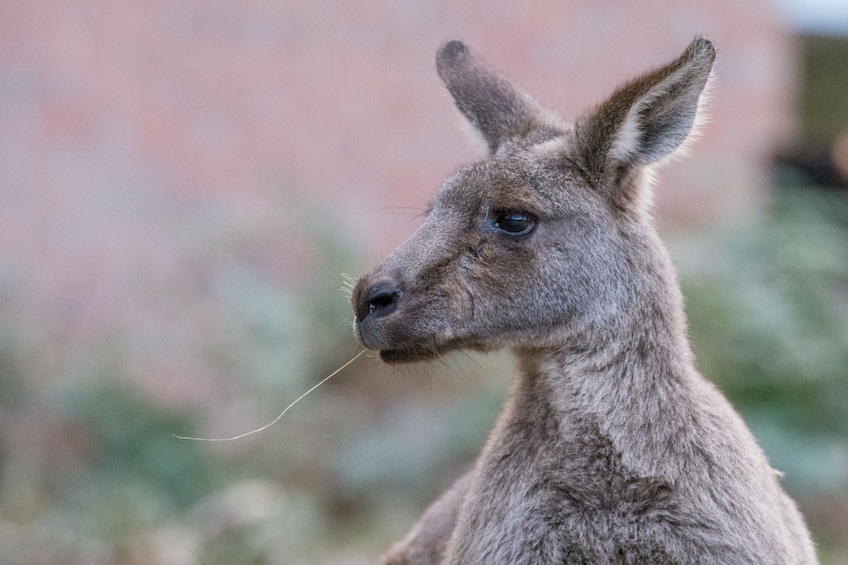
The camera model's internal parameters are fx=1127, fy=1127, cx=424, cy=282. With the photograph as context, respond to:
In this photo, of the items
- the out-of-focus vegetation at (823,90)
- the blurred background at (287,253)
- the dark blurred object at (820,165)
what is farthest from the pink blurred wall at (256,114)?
the out-of-focus vegetation at (823,90)

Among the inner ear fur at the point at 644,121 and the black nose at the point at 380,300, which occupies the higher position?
the inner ear fur at the point at 644,121

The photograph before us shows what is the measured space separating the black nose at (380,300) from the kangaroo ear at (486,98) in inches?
35.6

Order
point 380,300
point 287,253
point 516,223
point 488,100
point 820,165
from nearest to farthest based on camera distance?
1. point 380,300
2. point 516,223
3. point 488,100
4. point 287,253
5. point 820,165

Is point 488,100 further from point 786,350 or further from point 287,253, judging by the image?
point 287,253

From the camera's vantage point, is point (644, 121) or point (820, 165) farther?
point (820, 165)

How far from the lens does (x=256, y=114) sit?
360 inches

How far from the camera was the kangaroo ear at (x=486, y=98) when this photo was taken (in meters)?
4.36

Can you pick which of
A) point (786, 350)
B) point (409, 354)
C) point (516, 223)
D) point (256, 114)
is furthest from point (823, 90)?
point (409, 354)

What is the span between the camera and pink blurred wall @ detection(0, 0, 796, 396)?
8.62 m

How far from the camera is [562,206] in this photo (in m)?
3.82

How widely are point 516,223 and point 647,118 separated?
560mm

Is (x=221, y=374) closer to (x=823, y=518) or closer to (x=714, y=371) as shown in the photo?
(x=714, y=371)

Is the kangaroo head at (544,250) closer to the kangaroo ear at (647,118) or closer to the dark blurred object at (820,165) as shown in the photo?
the kangaroo ear at (647,118)

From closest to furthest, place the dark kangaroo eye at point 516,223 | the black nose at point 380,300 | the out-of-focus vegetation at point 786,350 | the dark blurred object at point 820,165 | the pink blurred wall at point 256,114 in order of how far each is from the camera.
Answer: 1. the black nose at point 380,300
2. the dark kangaroo eye at point 516,223
3. the out-of-focus vegetation at point 786,350
4. the pink blurred wall at point 256,114
5. the dark blurred object at point 820,165
